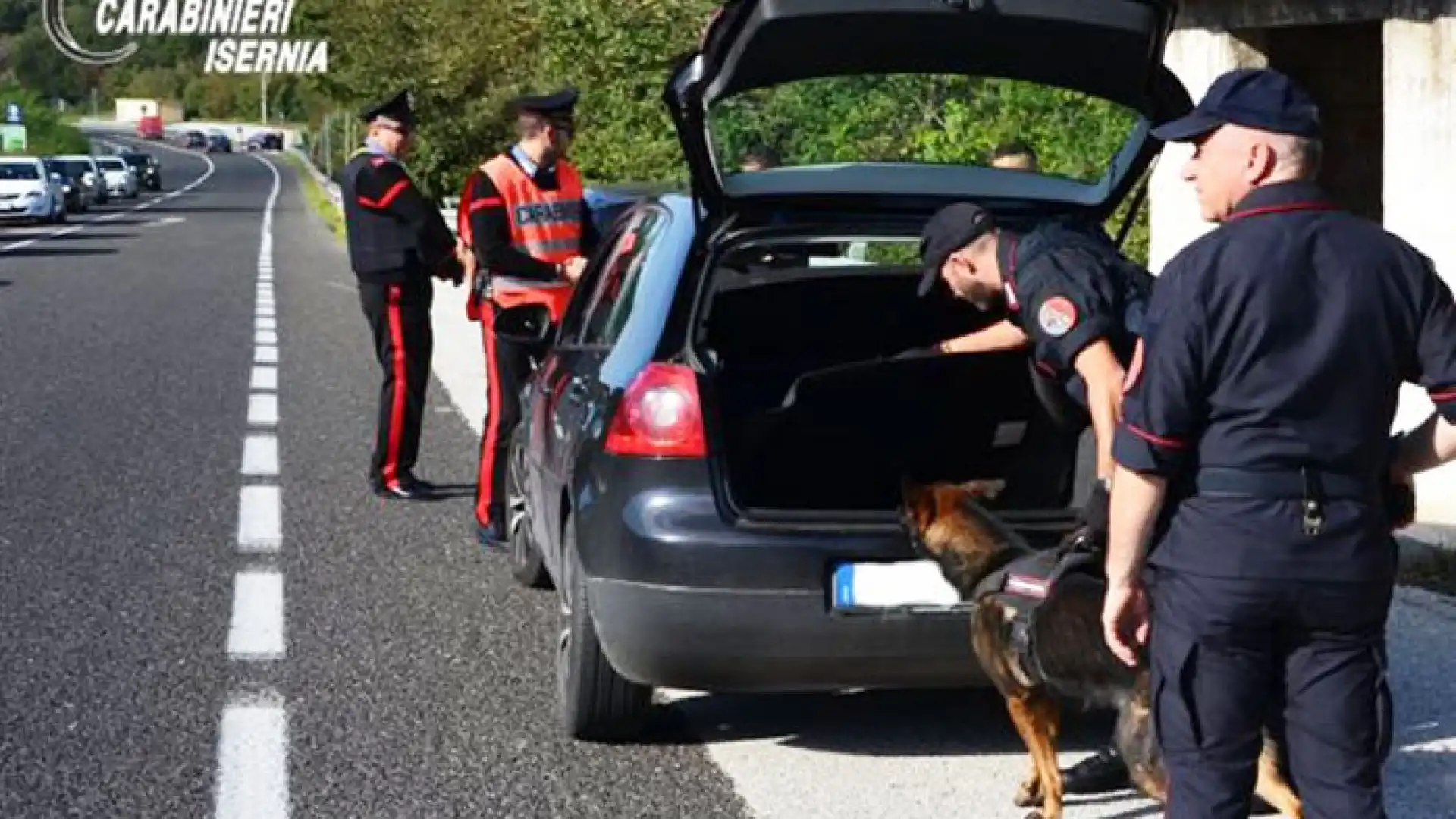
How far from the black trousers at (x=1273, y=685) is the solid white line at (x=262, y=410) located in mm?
9413

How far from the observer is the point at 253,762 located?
5.78 metres

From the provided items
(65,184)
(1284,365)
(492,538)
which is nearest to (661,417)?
(1284,365)

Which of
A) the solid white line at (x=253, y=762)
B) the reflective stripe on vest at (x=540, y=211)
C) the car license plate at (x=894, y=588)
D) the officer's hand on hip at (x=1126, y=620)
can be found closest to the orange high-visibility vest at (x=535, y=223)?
the reflective stripe on vest at (x=540, y=211)

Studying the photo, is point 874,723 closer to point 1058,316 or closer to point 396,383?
point 1058,316

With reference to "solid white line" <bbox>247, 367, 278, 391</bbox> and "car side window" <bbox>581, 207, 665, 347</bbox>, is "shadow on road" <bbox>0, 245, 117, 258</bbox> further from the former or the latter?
"car side window" <bbox>581, 207, 665, 347</bbox>

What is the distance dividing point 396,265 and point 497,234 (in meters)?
1.25

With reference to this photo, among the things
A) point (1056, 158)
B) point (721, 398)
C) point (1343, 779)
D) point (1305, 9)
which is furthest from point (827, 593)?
point (1056, 158)

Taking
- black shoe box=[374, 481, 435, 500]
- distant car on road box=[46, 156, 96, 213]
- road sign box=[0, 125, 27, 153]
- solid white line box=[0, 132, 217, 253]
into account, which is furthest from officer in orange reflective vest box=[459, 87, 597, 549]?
road sign box=[0, 125, 27, 153]

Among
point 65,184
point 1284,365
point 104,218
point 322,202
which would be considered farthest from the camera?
point 322,202

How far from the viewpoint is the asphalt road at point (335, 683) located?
5.52m

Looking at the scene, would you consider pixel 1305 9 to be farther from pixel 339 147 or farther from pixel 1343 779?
pixel 339 147

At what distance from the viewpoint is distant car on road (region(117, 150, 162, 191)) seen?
79.6 metres

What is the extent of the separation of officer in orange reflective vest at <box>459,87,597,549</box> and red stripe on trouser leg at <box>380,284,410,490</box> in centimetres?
102

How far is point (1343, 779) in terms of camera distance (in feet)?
12.7
